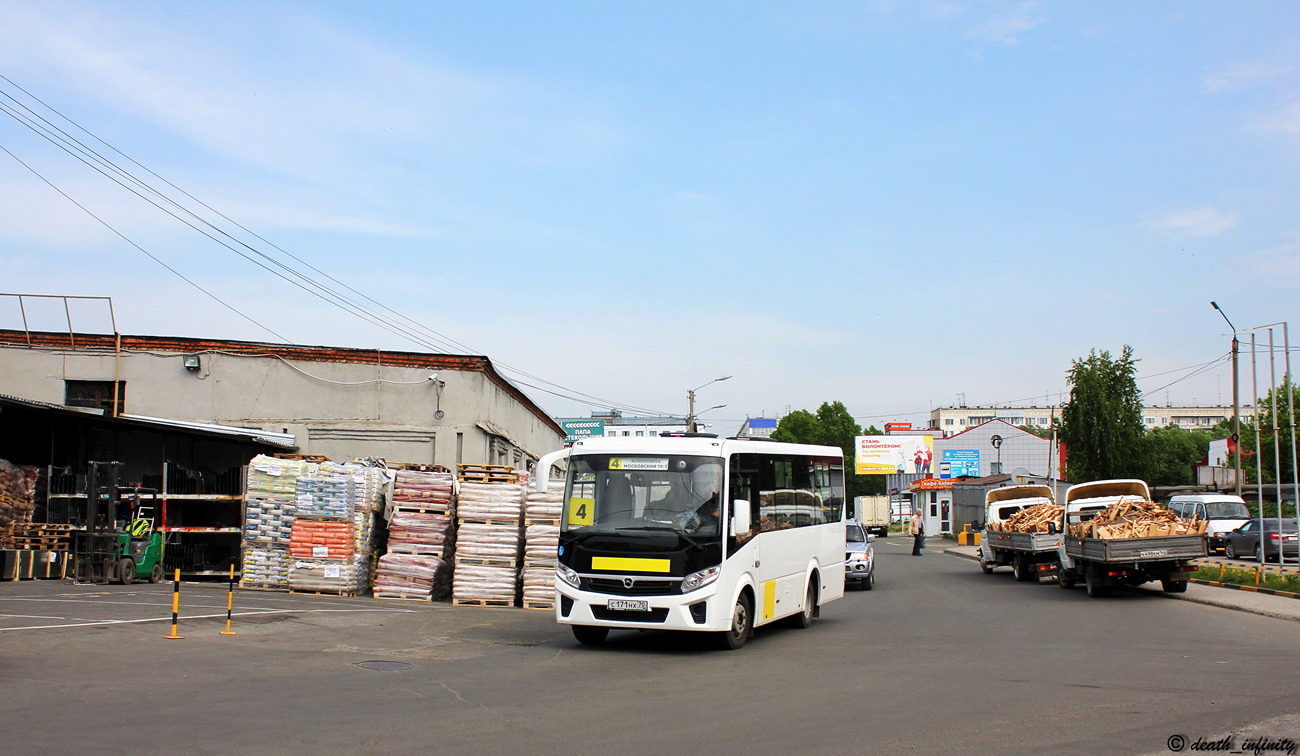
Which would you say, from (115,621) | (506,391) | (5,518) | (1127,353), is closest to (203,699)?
(115,621)

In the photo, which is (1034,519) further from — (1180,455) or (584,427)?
(1180,455)

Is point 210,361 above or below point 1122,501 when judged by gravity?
above

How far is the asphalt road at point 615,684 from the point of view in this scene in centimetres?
791

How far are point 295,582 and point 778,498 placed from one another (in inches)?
444

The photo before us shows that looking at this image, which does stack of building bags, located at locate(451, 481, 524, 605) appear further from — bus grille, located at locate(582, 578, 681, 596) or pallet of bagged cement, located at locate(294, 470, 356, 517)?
bus grille, located at locate(582, 578, 681, 596)

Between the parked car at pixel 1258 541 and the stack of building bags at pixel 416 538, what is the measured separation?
2626cm

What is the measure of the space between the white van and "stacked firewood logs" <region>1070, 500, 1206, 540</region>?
19.8 meters

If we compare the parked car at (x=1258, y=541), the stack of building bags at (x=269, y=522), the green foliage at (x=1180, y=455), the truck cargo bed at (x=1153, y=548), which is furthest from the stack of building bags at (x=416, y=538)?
the green foliage at (x=1180, y=455)

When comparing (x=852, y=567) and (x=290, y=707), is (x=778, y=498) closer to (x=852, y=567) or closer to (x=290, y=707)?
(x=290, y=707)

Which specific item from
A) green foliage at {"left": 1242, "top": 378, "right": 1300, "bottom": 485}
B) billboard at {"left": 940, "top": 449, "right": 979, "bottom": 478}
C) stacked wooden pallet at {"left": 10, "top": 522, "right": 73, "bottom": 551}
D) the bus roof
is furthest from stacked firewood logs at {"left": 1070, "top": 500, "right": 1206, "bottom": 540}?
billboard at {"left": 940, "top": 449, "right": 979, "bottom": 478}

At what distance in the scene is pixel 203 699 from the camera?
941 cm

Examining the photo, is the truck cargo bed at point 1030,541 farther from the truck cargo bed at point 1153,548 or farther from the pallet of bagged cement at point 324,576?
the pallet of bagged cement at point 324,576

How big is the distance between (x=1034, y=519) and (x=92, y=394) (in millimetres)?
27498

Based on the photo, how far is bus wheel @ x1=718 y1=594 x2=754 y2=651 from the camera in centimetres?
1352
